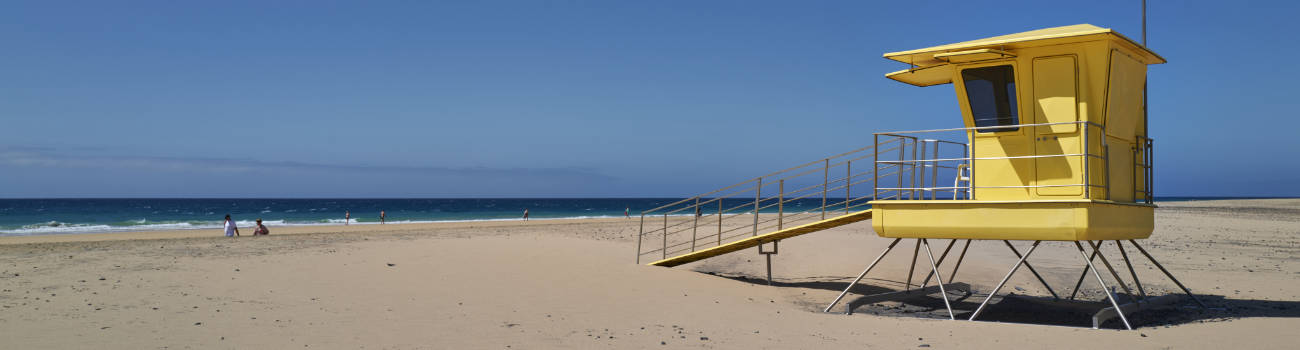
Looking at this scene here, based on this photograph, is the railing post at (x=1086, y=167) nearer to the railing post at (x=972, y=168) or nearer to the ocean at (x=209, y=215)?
the railing post at (x=972, y=168)

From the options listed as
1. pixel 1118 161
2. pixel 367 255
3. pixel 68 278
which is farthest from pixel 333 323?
pixel 1118 161

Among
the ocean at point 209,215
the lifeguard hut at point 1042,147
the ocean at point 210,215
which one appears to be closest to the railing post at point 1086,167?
the lifeguard hut at point 1042,147

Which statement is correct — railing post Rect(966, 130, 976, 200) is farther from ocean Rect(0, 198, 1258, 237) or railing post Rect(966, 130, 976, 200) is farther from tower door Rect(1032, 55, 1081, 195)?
ocean Rect(0, 198, 1258, 237)

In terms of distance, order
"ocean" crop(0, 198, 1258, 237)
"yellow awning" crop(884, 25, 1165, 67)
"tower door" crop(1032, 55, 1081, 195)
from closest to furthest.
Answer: "yellow awning" crop(884, 25, 1165, 67) → "tower door" crop(1032, 55, 1081, 195) → "ocean" crop(0, 198, 1258, 237)

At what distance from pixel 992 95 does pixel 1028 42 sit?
0.94 meters

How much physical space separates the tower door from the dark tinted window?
33cm

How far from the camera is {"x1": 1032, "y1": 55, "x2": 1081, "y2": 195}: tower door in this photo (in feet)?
33.1

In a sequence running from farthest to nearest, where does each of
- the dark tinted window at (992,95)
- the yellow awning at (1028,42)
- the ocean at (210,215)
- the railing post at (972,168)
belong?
the ocean at (210,215) → the railing post at (972,168) → the dark tinted window at (992,95) → the yellow awning at (1028,42)

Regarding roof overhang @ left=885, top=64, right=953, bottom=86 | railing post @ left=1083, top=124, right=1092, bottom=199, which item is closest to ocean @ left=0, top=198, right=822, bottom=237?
roof overhang @ left=885, top=64, right=953, bottom=86

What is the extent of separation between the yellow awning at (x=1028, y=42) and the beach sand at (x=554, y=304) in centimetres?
339

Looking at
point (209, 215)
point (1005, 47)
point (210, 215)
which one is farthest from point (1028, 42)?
point (209, 215)

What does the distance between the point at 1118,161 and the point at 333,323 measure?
9.92 meters

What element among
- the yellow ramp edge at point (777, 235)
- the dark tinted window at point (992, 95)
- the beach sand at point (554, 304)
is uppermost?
the dark tinted window at point (992, 95)

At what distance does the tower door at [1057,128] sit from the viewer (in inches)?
397
